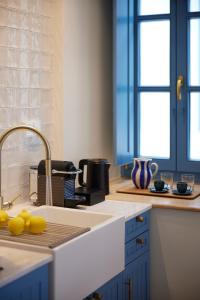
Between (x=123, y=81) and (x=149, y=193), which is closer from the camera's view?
(x=149, y=193)

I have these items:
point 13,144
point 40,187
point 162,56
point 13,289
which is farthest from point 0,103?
point 162,56

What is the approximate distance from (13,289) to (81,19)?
6.70ft

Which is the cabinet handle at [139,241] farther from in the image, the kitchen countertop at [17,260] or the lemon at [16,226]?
the kitchen countertop at [17,260]

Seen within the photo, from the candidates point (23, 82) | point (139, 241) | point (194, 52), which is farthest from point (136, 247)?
point (194, 52)

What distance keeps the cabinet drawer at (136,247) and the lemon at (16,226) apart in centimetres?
78

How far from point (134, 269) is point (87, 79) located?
1.26 metres

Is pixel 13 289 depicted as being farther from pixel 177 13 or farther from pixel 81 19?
pixel 177 13

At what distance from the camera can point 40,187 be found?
9.49ft

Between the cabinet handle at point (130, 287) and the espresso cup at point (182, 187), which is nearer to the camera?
the cabinet handle at point (130, 287)

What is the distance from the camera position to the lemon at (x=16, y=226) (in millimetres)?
2201

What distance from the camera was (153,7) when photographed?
12.5 feet

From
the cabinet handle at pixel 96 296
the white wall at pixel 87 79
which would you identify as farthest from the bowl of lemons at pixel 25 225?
the white wall at pixel 87 79

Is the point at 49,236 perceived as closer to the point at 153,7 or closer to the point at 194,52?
the point at 194,52

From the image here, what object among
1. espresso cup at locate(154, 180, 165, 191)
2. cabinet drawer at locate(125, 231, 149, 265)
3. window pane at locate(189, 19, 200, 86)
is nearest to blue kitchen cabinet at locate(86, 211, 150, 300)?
cabinet drawer at locate(125, 231, 149, 265)
